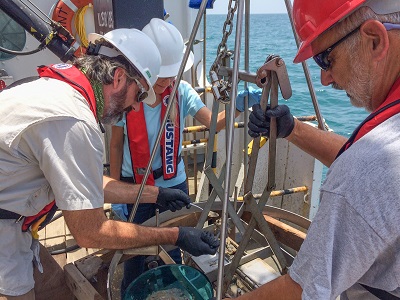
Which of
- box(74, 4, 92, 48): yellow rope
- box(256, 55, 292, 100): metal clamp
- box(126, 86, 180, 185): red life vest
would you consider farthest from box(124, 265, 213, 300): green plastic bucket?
box(74, 4, 92, 48): yellow rope

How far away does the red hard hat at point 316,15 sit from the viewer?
995mm

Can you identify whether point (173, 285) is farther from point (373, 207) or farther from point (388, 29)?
point (388, 29)

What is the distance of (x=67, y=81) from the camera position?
147cm

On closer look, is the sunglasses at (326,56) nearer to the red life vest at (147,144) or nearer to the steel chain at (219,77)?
the steel chain at (219,77)

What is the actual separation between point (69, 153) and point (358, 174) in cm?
92

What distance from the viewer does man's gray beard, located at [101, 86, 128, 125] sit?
5.57 feet

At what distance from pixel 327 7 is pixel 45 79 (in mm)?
1024

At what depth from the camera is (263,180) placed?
371cm

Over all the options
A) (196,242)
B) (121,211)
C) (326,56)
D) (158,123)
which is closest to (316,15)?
(326,56)

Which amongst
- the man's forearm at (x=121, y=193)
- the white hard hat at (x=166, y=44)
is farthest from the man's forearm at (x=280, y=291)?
the white hard hat at (x=166, y=44)

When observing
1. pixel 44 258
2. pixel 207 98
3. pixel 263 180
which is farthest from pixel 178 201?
pixel 207 98

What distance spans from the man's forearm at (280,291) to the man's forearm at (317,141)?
2.90 feet

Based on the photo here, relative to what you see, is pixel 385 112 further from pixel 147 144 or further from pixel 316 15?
pixel 147 144

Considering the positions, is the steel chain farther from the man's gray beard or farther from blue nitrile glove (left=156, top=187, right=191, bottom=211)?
blue nitrile glove (left=156, top=187, right=191, bottom=211)
